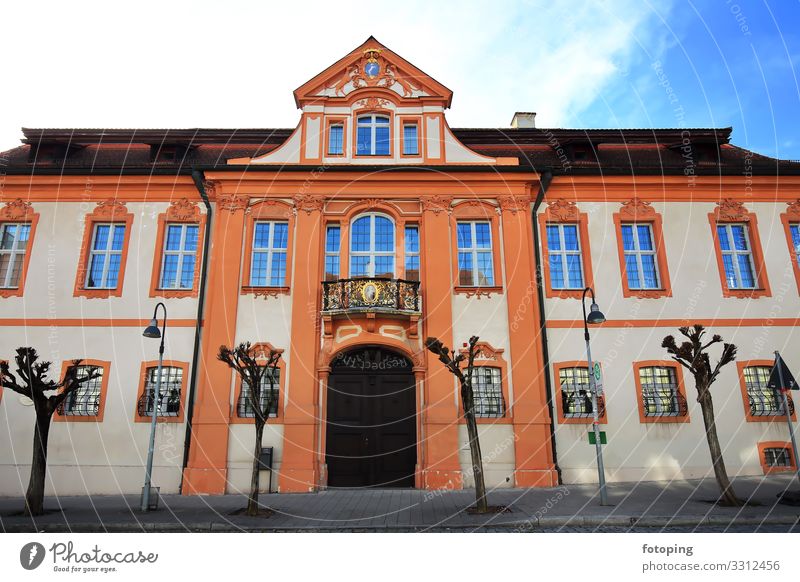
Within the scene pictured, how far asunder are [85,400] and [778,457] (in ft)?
67.0

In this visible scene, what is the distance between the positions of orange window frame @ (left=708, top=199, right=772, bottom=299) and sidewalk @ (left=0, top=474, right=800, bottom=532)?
578cm

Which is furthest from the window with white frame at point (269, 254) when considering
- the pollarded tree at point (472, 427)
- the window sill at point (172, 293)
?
the pollarded tree at point (472, 427)

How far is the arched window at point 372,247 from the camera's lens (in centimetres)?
1697

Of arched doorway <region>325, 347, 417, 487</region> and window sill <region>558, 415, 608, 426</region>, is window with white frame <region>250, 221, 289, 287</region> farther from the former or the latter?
window sill <region>558, 415, 608, 426</region>

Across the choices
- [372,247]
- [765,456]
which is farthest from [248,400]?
[765,456]

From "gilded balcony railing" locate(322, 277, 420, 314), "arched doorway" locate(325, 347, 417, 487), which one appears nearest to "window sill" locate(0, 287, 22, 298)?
"gilded balcony railing" locate(322, 277, 420, 314)

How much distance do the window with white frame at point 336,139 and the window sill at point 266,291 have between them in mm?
5052

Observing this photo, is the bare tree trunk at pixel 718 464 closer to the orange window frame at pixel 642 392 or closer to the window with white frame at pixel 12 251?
the orange window frame at pixel 642 392

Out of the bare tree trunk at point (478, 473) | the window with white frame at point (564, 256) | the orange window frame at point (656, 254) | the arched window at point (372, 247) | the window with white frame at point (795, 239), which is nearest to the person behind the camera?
the bare tree trunk at point (478, 473)

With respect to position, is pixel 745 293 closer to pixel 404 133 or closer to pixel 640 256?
pixel 640 256

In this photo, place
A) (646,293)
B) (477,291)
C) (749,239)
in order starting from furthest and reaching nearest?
(749,239), (646,293), (477,291)

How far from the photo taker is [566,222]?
17781 mm

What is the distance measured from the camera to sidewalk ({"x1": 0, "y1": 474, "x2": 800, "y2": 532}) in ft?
31.9

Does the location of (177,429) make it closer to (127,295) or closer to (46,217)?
(127,295)
